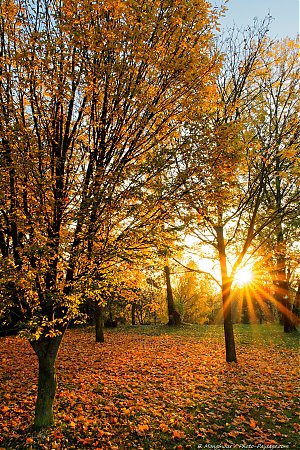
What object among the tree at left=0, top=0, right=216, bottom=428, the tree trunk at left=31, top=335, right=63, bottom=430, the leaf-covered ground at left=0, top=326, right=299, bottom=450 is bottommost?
the leaf-covered ground at left=0, top=326, right=299, bottom=450

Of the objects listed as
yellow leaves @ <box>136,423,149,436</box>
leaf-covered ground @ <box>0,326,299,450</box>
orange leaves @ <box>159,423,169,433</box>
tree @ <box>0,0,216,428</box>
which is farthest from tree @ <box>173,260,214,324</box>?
tree @ <box>0,0,216,428</box>

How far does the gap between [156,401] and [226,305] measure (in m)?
4.86

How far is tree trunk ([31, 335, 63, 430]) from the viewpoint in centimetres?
567

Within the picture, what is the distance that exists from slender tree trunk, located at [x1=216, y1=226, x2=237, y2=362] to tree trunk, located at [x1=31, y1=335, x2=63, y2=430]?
677 cm

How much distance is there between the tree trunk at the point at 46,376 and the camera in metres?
5.67

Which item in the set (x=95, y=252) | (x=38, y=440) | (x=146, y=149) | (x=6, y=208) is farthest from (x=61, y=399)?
(x=146, y=149)

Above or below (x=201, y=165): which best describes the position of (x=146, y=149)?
above

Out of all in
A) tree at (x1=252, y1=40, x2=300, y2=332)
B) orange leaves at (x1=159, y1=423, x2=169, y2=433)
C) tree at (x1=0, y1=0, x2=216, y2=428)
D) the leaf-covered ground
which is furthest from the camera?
tree at (x1=252, y1=40, x2=300, y2=332)

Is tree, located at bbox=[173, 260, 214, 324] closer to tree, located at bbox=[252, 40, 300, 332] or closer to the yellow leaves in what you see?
tree, located at bbox=[252, 40, 300, 332]

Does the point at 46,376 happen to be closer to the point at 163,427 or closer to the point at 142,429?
the point at 142,429

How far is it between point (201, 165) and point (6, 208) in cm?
354

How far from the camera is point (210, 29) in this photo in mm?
5848

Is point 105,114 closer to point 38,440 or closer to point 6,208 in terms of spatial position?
point 6,208

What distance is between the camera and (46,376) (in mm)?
5824
